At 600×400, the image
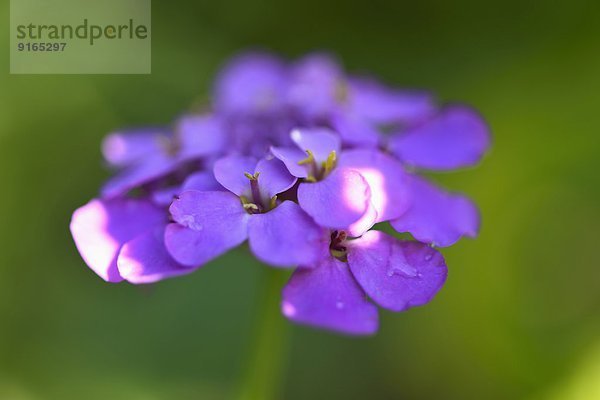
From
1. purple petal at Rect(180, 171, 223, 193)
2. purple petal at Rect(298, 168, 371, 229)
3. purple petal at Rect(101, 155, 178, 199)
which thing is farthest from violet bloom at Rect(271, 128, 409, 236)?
purple petal at Rect(101, 155, 178, 199)

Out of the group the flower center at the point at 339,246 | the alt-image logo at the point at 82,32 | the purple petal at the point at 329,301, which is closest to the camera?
the purple petal at the point at 329,301

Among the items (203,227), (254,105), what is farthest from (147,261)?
(254,105)

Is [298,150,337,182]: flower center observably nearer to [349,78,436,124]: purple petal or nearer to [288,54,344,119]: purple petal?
[288,54,344,119]: purple petal

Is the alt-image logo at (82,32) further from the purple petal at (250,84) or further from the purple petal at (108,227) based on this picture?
the purple petal at (108,227)

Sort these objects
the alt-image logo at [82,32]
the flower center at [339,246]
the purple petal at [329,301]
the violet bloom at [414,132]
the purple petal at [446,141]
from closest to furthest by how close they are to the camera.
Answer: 1. the purple petal at [329,301]
2. the flower center at [339,246]
3. the violet bloom at [414,132]
4. the purple petal at [446,141]
5. the alt-image logo at [82,32]

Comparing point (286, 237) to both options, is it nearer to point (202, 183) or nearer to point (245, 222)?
point (245, 222)

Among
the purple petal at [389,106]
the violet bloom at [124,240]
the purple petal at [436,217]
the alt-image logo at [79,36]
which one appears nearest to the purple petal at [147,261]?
the violet bloom at [124,240]
